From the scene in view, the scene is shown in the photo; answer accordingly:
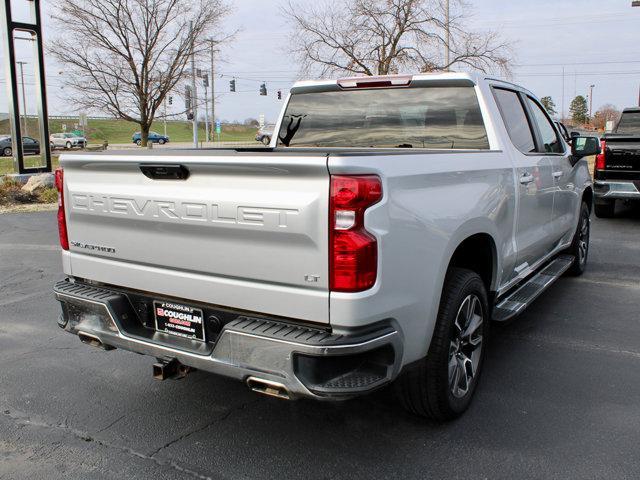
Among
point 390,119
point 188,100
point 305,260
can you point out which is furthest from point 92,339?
point 188,100

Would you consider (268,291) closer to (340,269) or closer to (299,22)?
(340,269)

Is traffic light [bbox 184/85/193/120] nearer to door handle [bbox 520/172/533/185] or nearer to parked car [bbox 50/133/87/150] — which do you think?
door handle [bbox 520/172/533/185]

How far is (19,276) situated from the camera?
22.6 ft

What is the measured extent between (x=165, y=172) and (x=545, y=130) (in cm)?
369

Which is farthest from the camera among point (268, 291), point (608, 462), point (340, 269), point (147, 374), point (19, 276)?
point (19, 276)

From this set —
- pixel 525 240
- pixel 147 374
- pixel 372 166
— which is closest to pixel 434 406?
pixel 372 166

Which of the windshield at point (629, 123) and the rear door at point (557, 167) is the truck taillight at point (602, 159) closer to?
the windshield at point (629, 123)

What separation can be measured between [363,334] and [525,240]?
2284mm

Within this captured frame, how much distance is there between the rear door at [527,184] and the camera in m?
4.22

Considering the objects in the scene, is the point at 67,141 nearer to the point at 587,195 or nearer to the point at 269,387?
the point at 587,195

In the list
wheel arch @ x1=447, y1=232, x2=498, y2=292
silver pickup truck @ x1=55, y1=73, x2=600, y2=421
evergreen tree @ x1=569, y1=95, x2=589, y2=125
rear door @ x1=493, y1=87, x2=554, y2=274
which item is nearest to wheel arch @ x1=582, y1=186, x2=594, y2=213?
rear door @ x1=493, y1=87, x2=554, y2=274

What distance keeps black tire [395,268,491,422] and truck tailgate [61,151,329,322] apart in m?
0.80

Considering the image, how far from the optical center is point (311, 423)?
339 centimetres

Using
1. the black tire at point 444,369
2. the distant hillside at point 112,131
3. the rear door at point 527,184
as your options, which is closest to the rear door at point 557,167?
the rear door at point 527,184
